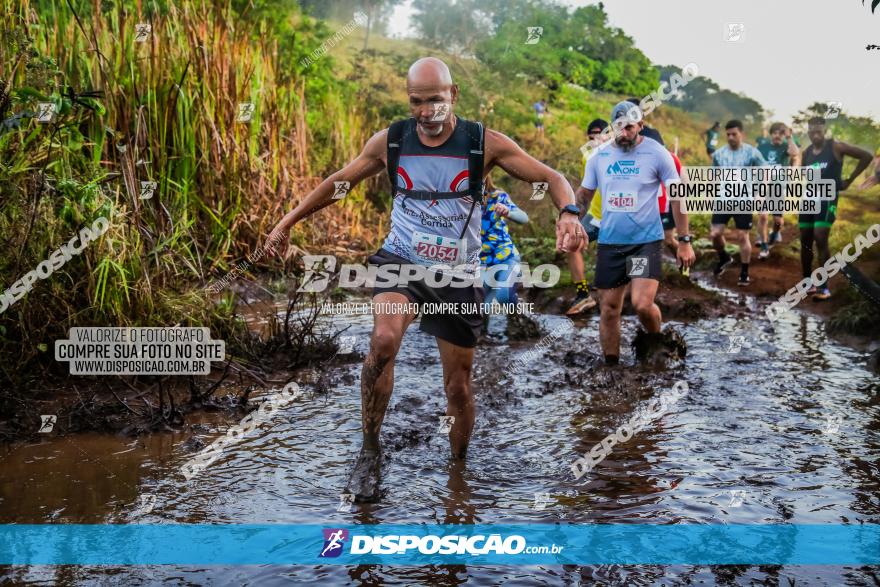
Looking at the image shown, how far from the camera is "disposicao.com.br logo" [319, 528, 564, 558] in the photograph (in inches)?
151

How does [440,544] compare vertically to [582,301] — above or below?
below

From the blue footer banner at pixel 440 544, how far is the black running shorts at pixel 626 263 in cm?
315

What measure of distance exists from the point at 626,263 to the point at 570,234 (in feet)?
10.1

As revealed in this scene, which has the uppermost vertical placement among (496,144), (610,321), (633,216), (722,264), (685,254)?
(496,144)

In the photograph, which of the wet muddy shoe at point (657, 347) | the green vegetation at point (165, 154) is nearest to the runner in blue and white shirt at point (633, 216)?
the wet muddy shoe at point (657, 347)

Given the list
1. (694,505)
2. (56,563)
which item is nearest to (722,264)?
(694,505)

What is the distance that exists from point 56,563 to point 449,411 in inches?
80.0

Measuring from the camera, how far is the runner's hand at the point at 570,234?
4113mm

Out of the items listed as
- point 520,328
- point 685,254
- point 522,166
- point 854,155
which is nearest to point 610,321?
point 685,254

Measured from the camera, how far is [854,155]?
33.5ft

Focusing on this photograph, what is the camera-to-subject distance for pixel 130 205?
21.4 feet

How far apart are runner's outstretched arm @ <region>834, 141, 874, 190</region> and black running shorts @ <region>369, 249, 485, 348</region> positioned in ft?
23.1

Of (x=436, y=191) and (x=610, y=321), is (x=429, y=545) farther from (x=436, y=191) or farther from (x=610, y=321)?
(x=610, y=321)

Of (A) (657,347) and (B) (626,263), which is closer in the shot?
(B) (626,263)
